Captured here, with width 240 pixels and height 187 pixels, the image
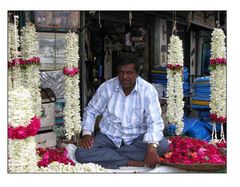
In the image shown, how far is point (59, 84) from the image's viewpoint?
21.4 feet

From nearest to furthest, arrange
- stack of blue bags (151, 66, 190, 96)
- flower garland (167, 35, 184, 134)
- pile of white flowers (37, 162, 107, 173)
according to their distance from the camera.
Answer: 1. pile of white flowers (37, 162, 107, 173)
2. flower garland (167, 35, 184, 134)
3. stack of blue bags (151, 66, 190, 96)

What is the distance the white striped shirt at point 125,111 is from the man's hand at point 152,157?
22 cm

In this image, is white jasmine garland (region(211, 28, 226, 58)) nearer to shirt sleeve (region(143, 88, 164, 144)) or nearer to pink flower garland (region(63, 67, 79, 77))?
shirt sleeve (region(143, 88, 164, 144))

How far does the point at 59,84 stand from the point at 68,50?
63.9 inches

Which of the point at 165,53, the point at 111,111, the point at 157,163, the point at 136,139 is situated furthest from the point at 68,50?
the point at 165,53

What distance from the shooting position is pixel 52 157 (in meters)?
4.31

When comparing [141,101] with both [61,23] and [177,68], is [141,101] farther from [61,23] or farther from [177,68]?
[61,23]

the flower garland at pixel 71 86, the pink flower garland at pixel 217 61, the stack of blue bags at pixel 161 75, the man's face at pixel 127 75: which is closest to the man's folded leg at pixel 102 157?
the flower garland at pixel 71 86

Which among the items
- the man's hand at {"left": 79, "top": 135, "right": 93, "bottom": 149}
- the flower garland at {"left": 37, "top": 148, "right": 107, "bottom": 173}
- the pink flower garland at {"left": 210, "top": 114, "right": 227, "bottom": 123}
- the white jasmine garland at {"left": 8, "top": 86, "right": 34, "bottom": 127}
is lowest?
the flower garland at {"left": 37, "top": 148, "right": 107, "bottom": 173}

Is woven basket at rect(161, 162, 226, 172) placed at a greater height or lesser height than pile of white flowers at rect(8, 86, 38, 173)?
lesser

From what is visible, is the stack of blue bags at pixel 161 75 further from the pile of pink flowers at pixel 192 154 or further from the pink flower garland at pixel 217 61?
the pile of pink flowers at pixel 192 154

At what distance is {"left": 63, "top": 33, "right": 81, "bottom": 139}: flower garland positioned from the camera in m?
4.98

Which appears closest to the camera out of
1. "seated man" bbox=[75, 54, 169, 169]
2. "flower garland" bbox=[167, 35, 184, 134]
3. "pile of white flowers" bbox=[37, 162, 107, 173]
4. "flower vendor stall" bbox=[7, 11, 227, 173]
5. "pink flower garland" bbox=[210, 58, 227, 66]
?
"flower vendor stall" bbox=[7, 11, 227, 173]

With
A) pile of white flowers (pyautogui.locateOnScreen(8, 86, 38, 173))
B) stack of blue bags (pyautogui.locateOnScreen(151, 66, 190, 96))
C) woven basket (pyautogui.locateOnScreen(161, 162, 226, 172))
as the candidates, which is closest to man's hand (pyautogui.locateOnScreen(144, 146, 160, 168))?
woven basket (pyautogui.locateOnScreen(161, 162, 226, 172))
